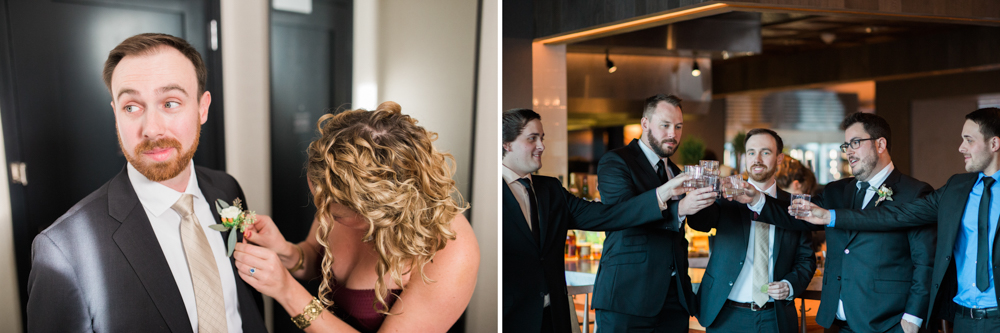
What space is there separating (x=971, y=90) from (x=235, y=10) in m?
4.33

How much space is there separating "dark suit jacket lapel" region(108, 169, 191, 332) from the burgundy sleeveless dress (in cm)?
55

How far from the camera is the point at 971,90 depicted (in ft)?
13.5

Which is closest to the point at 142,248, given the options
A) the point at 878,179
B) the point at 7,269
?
the point at 7,269

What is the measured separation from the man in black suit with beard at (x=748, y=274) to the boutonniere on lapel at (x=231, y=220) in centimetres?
216

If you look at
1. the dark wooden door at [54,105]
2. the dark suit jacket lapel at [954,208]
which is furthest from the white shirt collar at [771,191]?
the dark wooden door at [54,105]

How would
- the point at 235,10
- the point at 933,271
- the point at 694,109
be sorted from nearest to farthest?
the point at 235,10 → the point at 933,271 → the point at 694,109

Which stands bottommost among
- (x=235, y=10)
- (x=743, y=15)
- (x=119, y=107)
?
(x=119, y=107)

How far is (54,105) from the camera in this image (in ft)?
6.64

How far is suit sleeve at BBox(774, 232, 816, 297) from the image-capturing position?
11.1ft

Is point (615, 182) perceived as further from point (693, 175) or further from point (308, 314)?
point (308, 314)

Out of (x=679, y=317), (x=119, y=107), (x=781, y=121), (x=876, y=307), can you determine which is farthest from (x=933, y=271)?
(x=781, y=121)

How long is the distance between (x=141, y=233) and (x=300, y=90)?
72 cm

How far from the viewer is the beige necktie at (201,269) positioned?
6.89 feet

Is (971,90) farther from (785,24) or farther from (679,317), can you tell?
(679,317)
